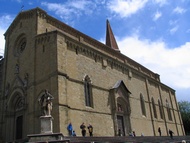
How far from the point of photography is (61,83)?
17.6 metres

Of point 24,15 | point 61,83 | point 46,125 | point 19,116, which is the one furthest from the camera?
point 24,15

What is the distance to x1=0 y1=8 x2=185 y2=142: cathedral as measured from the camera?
1809 cm

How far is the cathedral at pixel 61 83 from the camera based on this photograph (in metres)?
18.1

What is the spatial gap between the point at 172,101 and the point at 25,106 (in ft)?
90.5

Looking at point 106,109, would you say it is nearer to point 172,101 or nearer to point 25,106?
point 25,106

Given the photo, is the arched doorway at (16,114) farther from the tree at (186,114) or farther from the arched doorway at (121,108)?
the tree at (186,114)

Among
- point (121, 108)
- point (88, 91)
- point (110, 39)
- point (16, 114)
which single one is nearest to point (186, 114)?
point (110, 39)

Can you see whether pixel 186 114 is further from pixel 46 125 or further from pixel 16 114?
pixel 46 125

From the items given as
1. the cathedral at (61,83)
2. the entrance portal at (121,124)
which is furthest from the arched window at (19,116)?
the entrance portal at (121,124)

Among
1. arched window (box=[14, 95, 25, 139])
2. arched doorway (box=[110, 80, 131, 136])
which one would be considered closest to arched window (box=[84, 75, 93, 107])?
arched doorway (box=[110, 80, 131, 136])

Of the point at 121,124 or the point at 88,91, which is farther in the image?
the point at 121,124

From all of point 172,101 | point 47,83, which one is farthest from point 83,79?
point 172,101

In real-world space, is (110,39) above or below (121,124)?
above

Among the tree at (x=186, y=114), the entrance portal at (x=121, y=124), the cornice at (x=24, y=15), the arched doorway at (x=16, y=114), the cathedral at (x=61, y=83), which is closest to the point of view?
the cathedral at (x=61, y=83)
